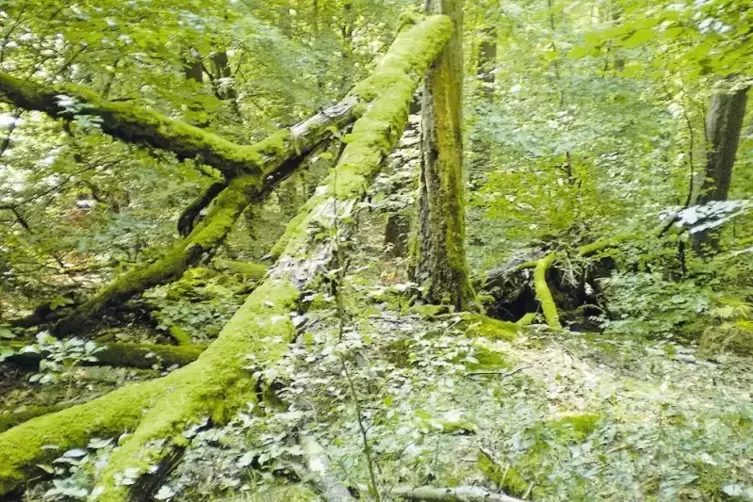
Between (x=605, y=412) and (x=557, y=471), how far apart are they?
1186mm

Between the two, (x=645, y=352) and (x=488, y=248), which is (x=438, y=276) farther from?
(x=488, y=248)

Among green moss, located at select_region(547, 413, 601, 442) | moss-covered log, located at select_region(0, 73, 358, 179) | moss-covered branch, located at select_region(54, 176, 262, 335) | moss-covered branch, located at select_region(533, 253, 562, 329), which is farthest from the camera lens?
moss-covered branch, located at select_region(533, 253, 562, 329)

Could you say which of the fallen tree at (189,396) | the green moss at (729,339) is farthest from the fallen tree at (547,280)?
the fallen tree at (189,396)

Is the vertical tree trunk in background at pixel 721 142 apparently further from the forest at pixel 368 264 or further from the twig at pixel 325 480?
the twig at pixel 325 480

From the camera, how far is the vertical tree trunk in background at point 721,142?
8.34 m

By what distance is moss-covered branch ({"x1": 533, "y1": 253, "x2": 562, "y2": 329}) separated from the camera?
739 cm

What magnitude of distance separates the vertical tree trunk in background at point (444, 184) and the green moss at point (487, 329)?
61 centimetres

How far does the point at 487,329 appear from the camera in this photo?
596 centimetres

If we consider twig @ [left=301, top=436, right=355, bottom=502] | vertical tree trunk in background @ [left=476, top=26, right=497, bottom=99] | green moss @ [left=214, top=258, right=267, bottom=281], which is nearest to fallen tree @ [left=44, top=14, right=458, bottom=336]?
green moss @ [left=214, top=258, right=267, bottom=281]

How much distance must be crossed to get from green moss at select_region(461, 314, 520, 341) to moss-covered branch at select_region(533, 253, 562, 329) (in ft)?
3.74

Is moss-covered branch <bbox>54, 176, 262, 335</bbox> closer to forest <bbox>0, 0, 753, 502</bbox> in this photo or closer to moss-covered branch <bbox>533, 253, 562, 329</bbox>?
forest <bbox>0, 0, 753, 502</bbox>

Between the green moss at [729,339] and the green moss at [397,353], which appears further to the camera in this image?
the green moss at [729,339]

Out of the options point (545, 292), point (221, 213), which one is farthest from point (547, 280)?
point (221, 213)

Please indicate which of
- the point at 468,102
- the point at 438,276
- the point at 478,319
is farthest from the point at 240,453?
the point at 468,102
